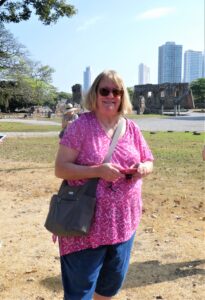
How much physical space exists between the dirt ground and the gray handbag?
163 cm

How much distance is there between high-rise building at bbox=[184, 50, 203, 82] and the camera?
7377 inches

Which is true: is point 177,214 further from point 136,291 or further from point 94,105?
point 94,105

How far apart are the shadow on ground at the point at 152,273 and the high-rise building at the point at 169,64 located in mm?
163000

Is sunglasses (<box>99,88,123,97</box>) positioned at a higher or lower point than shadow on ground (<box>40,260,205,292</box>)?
higher

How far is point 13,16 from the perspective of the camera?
49.9 feet

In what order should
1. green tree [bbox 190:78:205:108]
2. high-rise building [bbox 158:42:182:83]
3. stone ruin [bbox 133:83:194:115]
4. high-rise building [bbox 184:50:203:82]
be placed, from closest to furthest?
stone ruin [bbox 133:83:194:115], green tree [bbox 190:78:205:108], high-rise building [bbox 158:42:182:83], high-rise building [bbox 184:50:203:82]

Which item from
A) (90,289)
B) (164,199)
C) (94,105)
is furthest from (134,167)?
(164,199)

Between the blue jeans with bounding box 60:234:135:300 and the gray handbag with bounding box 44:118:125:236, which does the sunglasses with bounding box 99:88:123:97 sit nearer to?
the gray handbag with bounding box 44:118:125:236

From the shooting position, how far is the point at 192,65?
188750mm

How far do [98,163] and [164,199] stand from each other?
5.16 meters

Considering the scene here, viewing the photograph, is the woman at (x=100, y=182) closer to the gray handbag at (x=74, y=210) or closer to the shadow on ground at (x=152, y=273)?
the gray handbag at (x=74, y=210)

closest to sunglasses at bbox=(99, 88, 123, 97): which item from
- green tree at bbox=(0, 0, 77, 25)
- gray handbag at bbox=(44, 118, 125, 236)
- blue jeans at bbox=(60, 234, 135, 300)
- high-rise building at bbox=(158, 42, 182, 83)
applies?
gray handbag at bbox=(44, 118, 125, 236)

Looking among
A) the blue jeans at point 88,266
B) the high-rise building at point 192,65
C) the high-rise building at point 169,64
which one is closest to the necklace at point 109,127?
the blue jeans at point 88,266

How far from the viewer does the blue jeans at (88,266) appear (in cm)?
266
